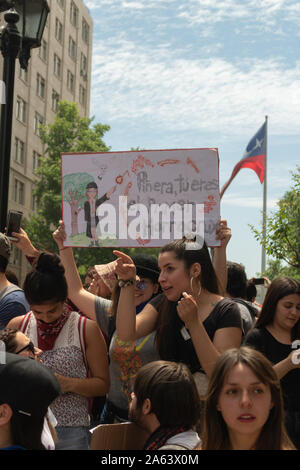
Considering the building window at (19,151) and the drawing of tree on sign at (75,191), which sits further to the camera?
the building window at (19,151)

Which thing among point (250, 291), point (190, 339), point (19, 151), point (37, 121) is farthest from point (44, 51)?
point (190, 339)

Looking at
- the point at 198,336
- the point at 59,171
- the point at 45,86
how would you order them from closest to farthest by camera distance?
the point at 198,336, the point at 59,171, the point at 45,86

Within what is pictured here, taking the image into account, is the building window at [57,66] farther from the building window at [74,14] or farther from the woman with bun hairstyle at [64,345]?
the woman with bun hairstyle at [64,345]

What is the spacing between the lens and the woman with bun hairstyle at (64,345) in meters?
3.40

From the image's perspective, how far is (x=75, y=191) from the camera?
4691 millimetres

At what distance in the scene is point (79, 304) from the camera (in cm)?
412

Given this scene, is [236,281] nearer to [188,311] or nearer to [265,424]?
[188,311]

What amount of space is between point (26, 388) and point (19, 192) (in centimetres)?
4020

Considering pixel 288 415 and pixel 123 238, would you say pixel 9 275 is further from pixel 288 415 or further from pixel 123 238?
pixel 288 415

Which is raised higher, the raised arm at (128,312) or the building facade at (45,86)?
the building facade at (45,86)

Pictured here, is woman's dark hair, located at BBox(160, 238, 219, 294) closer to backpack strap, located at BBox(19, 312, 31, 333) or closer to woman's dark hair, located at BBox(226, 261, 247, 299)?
backpack strap, located at BBox(19, 312, 31, 333)

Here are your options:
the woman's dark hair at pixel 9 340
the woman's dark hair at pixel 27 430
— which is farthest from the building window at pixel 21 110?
the woman's dark hair at pixel 27 430

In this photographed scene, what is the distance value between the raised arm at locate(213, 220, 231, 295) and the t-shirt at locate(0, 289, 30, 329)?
1282 mm

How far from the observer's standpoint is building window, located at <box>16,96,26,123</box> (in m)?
41.3
